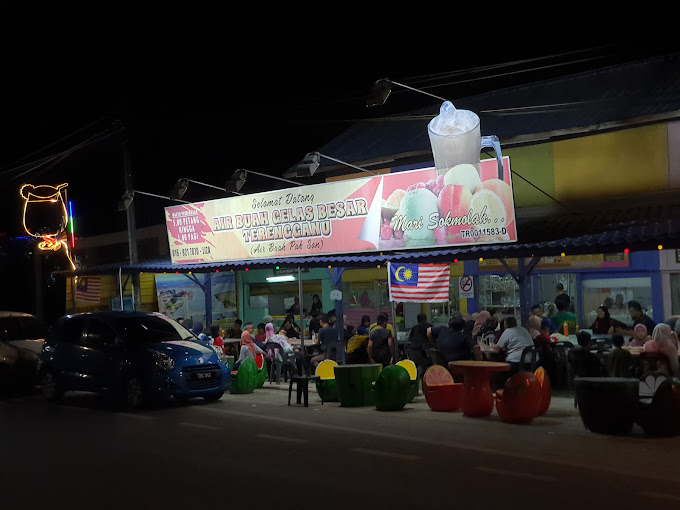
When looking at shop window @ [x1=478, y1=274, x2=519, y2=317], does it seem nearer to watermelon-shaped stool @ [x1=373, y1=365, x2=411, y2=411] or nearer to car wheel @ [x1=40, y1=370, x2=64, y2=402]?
watermelon-shaped stool @ [x1=373, y1=365, x2=411, y2=411]

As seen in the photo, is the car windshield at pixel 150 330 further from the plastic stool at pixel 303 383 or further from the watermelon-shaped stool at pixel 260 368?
the plastic stool at pixel 303 383

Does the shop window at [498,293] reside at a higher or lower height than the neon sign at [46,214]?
lower

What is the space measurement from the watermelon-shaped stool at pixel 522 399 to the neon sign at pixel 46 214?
18.3 meters

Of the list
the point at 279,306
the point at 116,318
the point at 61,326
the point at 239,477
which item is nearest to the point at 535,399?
the point at 239,477

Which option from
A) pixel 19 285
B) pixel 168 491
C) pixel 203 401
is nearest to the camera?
pixel 168 491

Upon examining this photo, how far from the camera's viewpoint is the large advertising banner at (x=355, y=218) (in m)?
15.4

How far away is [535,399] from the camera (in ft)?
37.7

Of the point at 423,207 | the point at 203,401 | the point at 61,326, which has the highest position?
the point at 423,207

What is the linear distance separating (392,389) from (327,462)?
4.37 m

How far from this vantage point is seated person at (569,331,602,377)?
42.6 ft

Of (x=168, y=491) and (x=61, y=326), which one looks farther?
(x=61, y=326)

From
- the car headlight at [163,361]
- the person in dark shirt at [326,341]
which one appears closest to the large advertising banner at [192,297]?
the person in dark shirt at [326,341]

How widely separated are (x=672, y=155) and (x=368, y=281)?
9912 millimetres

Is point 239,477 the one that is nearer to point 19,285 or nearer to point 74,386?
point 74,386
